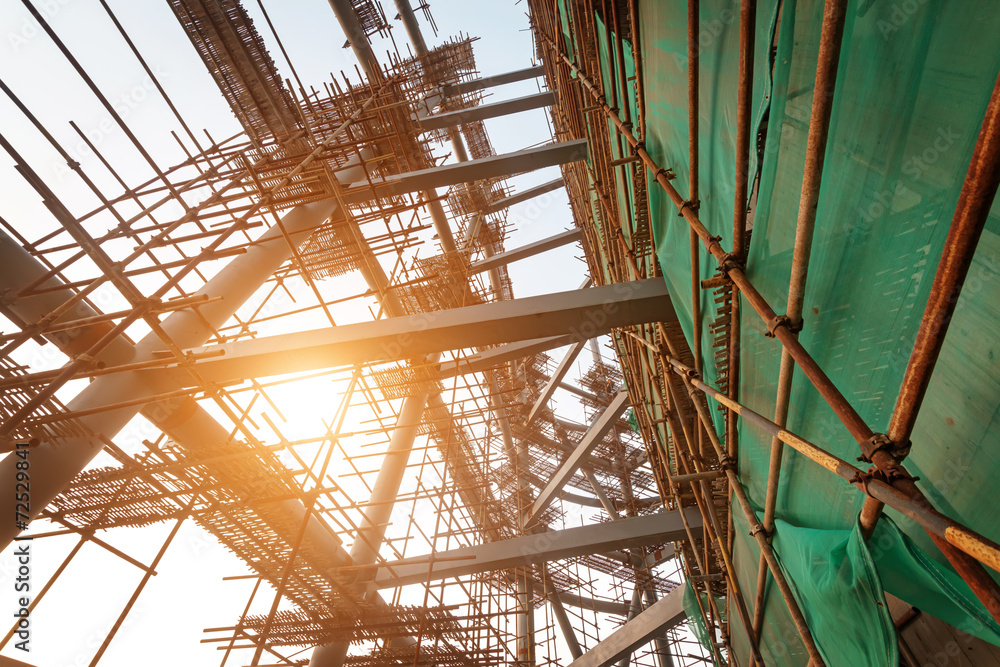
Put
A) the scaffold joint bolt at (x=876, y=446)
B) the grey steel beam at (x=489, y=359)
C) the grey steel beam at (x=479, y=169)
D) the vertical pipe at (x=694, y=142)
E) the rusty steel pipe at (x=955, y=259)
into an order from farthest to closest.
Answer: the grey steel beam at (x=489, y=359)
the grey steel beam at (x=479, y=169)
the vertical pipe at (x=694, y=142)
the scaffold joint bolt at (x=876, y=446)
the rusty steel pipe at (x=955, y=259)

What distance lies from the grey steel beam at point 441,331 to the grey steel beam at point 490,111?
8.29 m

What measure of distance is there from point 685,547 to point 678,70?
7872mm

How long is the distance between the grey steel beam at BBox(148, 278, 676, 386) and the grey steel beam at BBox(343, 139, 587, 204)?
389 centimetres

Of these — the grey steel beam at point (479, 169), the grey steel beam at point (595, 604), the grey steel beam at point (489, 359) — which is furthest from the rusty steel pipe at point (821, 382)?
the grey steel beam at point (595, 604)

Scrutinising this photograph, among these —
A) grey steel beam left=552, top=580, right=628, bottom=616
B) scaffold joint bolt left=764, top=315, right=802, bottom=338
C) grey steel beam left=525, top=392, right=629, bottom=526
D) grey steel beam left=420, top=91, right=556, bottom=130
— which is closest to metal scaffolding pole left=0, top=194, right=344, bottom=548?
scaffold joint bolt left=764, top=315, right=802, bottom=338

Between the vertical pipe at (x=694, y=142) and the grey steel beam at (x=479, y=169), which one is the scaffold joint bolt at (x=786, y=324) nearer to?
the vertical pipe at (x=694, y=142)

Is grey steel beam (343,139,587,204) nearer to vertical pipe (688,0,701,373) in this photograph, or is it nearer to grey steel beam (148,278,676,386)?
grey steel beam (148,278,676,386)

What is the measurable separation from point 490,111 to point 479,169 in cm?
461

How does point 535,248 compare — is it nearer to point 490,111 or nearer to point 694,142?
point 490,111

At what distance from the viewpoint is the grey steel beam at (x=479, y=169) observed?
8.26m

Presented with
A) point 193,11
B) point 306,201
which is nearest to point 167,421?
point 306,201

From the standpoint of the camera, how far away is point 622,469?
16750mm

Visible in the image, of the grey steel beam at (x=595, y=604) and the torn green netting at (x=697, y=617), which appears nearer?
the torn green netting at (x=697, y=617)

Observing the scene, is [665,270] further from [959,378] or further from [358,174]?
[358,174]
